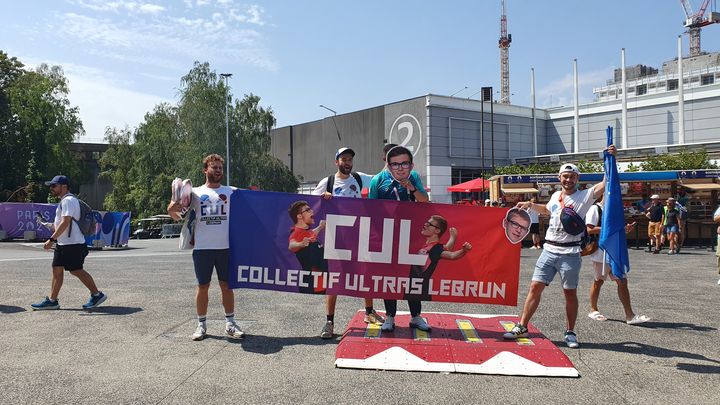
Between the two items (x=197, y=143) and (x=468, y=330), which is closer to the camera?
(x=468, y=330)

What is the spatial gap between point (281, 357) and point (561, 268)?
10.0 feet

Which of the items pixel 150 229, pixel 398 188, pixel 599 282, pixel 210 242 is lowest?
pixel 150 229

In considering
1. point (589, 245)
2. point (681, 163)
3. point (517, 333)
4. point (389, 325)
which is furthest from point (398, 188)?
point (681, 163)

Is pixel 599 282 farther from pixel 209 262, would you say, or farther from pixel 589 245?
pixel 209 262

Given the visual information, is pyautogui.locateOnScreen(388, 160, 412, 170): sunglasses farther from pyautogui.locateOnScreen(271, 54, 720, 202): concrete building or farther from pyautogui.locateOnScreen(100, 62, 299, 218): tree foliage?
pyautogui.locateOnScreen(100, 62, 299, 218): tree foliage

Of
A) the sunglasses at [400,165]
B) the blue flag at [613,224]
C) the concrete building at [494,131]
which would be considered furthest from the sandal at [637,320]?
the concrete building at [494,131]

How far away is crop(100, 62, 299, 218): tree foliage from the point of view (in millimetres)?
A: 47781

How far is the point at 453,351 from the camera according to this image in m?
5.42

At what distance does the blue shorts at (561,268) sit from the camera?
584cm

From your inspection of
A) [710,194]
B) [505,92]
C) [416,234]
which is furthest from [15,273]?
[505,92]

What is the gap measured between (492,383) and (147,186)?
2084 inches

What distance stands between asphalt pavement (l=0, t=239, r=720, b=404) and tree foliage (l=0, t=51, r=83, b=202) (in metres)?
51.2

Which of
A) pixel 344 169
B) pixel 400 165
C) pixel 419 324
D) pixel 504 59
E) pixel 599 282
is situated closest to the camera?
pixel 400 165

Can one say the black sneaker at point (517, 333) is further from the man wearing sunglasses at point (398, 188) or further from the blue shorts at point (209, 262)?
the blue shorts at point (209, 262)
